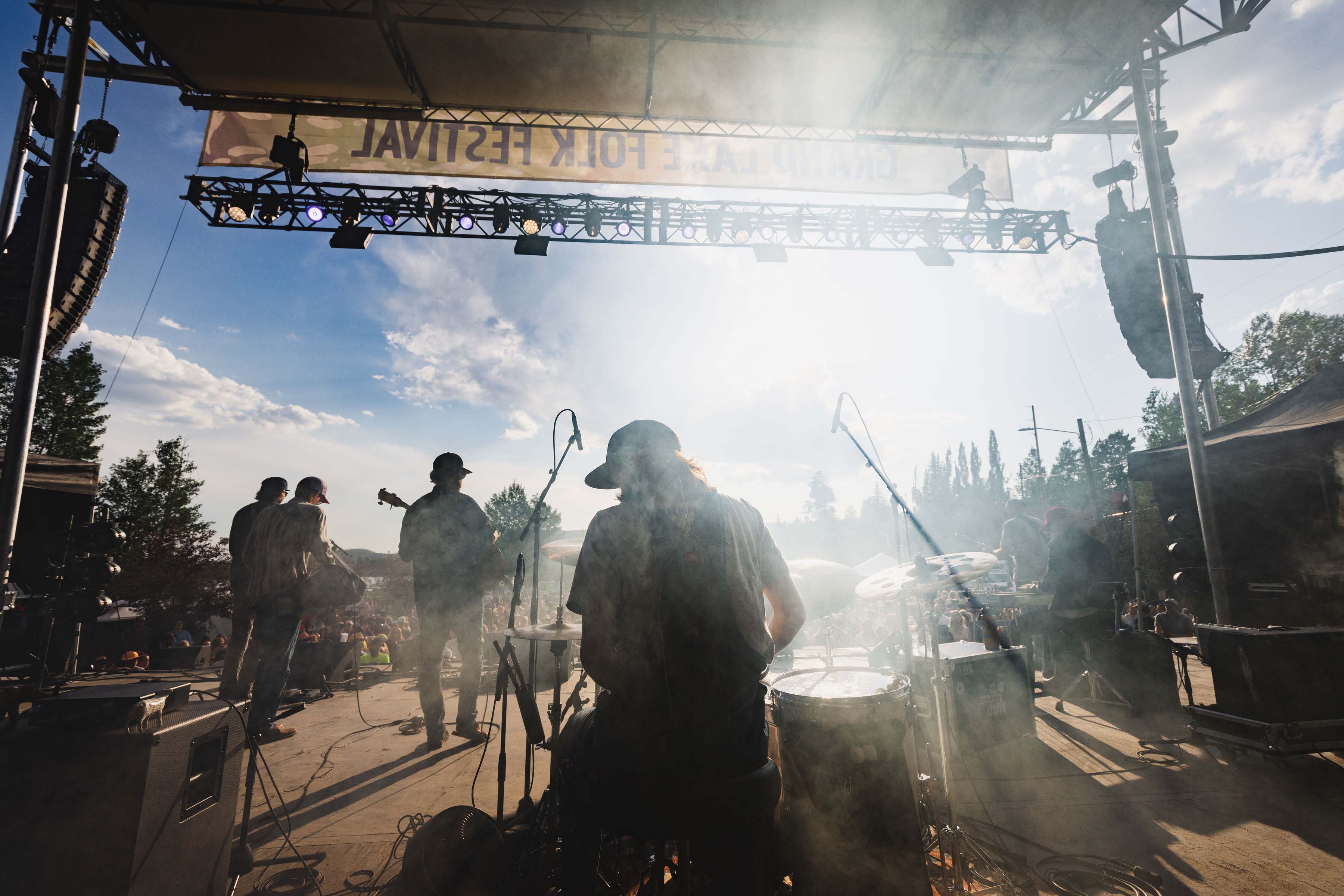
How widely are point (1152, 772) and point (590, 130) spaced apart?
10042 millimetres

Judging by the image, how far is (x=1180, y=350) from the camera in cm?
638

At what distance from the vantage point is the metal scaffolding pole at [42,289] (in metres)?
4.55

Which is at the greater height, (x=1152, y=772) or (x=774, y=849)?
Result: (x=774, y=849)

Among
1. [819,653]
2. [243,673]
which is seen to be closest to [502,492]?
[819,653]

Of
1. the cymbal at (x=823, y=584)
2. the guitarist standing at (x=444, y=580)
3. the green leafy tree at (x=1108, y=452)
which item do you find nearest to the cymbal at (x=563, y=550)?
the guitarist standing at (x=444, y=580)

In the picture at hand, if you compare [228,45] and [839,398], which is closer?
[839,398]

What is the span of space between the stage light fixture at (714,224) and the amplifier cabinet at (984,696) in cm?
708

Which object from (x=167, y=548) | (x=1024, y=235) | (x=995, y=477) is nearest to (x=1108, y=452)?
(x=995, y=477)

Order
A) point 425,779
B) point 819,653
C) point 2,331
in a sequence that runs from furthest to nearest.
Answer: point 819,653, point 2,331, point 425,779

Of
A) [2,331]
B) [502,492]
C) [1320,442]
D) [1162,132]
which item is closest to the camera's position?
[2,331]

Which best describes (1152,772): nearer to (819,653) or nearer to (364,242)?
(819,653)

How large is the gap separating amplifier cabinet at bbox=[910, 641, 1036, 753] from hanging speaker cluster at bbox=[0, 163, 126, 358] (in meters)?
9.96

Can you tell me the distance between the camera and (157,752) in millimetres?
1850

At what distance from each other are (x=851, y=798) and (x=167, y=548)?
93.7 feet
